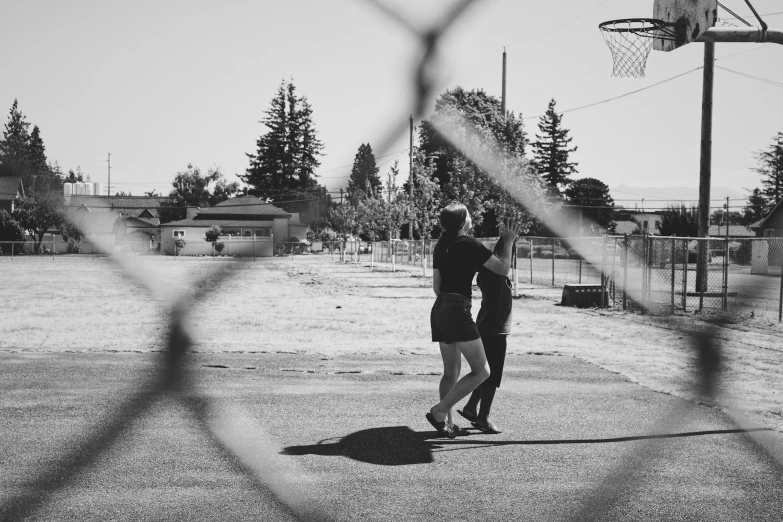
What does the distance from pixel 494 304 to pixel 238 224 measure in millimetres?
4867

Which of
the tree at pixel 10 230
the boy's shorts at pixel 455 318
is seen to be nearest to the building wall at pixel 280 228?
the tree at pixel 10 230

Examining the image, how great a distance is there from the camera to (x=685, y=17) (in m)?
4.66

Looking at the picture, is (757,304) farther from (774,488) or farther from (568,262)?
(568,262)

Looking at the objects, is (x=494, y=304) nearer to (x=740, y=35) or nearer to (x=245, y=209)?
(x=740, y=35)

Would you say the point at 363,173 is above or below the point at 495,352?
above

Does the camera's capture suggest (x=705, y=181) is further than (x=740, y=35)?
Yes

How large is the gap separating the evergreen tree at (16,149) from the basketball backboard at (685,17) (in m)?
3.79

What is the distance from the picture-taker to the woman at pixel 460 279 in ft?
17.6

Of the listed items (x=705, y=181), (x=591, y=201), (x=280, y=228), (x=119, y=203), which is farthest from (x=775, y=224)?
(x=119, y=203)

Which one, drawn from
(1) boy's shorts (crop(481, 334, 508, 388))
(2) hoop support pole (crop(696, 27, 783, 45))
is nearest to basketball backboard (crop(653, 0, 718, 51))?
(2) hoop support pole (crop(696, 27, 783, 45))

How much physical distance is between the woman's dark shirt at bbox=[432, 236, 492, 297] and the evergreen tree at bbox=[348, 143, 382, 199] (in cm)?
407

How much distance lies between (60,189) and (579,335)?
13051 millimetres

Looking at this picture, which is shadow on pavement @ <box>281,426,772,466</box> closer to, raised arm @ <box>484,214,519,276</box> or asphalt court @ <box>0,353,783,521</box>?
asphalt court @ <box>0,353,783,521</box>

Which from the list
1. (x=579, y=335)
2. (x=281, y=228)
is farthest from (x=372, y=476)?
(x=579, y=335)
